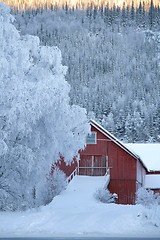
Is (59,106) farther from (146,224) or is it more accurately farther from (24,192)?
(146,224)

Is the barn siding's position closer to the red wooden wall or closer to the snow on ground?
the red wooden wall

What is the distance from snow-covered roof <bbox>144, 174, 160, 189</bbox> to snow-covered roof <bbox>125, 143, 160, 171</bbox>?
3.41ft

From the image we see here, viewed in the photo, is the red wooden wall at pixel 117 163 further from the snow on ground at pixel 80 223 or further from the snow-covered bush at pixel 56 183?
the snow on ground at pixel 80 223

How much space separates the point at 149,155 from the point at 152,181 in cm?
364

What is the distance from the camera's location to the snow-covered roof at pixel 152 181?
45.1 m

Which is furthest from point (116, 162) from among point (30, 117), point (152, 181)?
point (30, 117)

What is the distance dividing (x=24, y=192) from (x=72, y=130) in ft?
12.3

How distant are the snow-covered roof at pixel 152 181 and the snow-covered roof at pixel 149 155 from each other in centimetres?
104

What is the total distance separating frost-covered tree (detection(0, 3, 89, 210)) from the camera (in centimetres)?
1972

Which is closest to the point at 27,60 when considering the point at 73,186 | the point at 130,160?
the point at 73,186

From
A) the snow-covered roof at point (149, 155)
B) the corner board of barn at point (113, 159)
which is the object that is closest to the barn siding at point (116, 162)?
the corner board of barn at point (113, 159)

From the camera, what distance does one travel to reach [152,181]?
47.2 m

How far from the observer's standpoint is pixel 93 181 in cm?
3528

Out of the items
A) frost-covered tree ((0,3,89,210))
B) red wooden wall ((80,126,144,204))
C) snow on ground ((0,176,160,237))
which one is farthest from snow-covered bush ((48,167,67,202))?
red wooden wall ((80,126,144,204))
